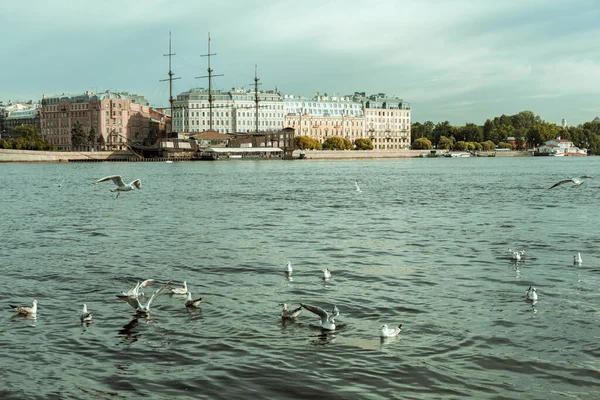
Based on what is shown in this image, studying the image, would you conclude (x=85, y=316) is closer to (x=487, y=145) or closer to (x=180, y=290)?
(x=180, y=290)

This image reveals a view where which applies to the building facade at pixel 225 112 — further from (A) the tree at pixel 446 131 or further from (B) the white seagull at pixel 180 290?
(B) the white seagull at pixel 180 290

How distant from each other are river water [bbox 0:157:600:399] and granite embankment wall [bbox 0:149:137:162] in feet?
311

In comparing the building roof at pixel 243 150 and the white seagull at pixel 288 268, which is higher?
the building roof at pixel 243 150

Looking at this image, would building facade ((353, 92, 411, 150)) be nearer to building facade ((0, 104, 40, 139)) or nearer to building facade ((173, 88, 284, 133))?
building facade ((173, 88, 284, 133))

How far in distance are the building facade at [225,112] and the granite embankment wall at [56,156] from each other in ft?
126

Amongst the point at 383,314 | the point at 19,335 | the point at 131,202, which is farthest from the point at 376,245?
the point at 131,202

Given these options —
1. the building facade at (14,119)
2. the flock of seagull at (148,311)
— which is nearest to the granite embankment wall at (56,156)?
the building facade at (14,119)

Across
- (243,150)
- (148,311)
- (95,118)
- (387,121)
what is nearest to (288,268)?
(148,311)

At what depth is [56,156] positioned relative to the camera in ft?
384

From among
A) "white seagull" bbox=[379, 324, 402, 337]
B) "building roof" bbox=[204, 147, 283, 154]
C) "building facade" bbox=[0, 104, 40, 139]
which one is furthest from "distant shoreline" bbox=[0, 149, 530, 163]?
"white seagull" bbox=[379, 324, 402, 337]

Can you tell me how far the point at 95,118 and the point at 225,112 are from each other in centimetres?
3064

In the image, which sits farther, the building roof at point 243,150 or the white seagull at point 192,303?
the building roof at point 243,150

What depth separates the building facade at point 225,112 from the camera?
16250 cm

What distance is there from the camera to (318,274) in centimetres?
1330
